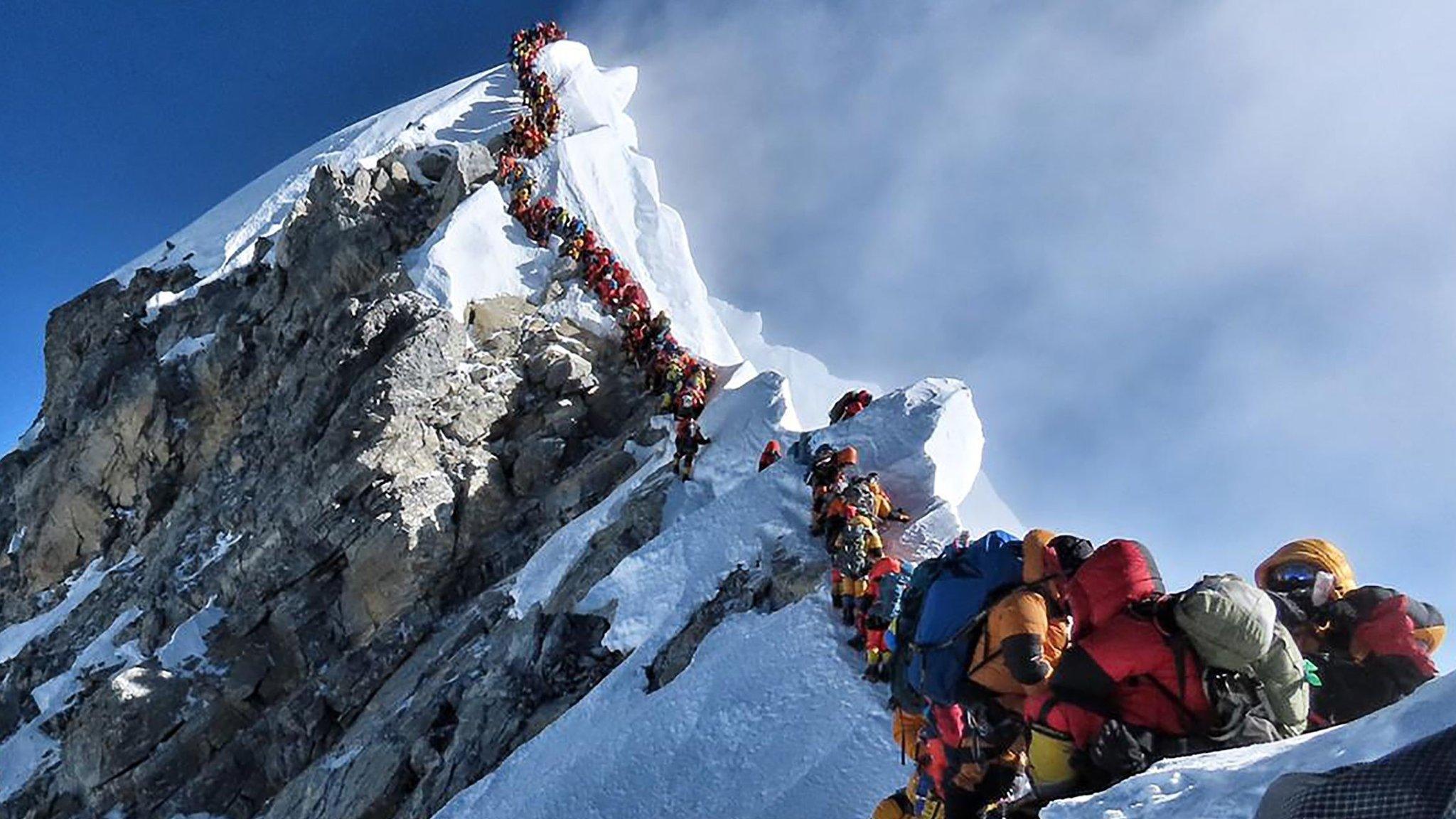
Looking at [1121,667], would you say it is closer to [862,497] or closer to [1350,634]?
[1350,634]

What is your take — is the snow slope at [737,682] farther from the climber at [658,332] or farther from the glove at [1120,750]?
the climber at [658,332]

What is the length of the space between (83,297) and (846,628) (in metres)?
34.7

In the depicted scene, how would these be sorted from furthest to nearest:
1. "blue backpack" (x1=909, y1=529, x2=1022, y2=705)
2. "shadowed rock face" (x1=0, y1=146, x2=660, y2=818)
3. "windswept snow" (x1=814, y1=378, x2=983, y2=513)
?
1. "shadowed rock face" (x1=0, y1=146, x2=660, y2=818)
2. "windswept snow" (x1=814, y1=378, x2=983, y2=513)
3. "blue backpack" (x1=909, y1=529, x2=1022, y2=705)

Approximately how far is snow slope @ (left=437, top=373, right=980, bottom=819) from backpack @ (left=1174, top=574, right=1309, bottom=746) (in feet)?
12.0

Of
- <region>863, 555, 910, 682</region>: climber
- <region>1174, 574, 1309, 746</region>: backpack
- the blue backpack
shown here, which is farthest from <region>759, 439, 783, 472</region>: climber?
<region>1174, 574, 1309, 746</region>: backpack

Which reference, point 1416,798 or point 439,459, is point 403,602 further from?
point 1416,798

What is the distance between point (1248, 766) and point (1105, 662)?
753 millimetres

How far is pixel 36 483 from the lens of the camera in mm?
27438

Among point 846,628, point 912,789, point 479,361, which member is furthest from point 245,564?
point 912,789

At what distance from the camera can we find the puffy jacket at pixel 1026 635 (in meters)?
4.59

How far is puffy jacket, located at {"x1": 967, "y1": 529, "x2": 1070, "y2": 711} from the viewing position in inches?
181

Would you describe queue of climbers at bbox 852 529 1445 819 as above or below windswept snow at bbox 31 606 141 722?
below

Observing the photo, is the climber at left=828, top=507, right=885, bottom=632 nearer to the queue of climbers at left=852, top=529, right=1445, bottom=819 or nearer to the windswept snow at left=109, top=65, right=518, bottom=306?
the queue of climbers at left=852, top=529, right=1445, bottom=819

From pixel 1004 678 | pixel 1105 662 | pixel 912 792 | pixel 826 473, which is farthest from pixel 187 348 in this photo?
pixel 1105 662
